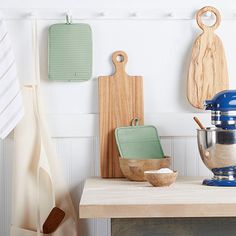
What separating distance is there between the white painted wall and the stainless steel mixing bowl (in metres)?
0.31

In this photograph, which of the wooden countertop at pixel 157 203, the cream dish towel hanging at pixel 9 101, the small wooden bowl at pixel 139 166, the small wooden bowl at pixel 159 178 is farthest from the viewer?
the cream dish towel hanging at pixel 9 101

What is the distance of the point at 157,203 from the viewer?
168 centimetres

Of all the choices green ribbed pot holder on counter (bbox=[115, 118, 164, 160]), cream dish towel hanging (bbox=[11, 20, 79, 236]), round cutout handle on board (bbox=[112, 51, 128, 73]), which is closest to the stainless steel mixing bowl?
green ribbed pot holder on counter (bbox=[115, 118, 164, 160])

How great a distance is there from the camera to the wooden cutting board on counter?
89.0 inches

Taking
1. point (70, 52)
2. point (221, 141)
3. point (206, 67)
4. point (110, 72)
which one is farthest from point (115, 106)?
point (221, 141)

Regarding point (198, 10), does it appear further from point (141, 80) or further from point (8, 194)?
point (8, 194)

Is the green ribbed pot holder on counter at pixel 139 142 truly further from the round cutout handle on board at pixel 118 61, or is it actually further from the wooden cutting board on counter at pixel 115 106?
the round cutout handle on board at pixel 118 61

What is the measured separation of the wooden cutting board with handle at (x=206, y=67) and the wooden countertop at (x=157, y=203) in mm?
502

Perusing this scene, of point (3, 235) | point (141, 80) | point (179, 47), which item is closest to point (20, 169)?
point (3, 235)

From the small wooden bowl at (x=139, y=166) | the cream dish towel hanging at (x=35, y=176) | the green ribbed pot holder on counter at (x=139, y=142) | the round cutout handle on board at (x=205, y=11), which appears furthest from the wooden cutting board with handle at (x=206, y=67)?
the cream dish towel hanging at (x=35, y=176)

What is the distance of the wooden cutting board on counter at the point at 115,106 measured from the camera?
2260 millimetres

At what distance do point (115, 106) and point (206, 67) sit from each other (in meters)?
0.36

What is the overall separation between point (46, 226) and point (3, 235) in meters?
0.22

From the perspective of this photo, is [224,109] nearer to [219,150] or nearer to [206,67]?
[219,150]
